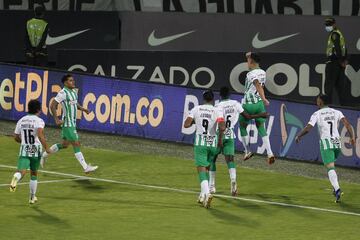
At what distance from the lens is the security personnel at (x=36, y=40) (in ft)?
103

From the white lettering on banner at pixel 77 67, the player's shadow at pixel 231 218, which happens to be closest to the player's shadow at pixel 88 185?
the player's shadow at pixel 231 218

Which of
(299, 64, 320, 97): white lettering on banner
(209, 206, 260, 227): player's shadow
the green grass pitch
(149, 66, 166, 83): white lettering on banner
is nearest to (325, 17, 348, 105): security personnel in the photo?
(299, 64, 320, 97): white lettering on banner

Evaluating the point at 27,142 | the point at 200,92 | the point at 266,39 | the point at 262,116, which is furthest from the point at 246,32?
the point at 27,142

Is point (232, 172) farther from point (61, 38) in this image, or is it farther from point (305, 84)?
point (61, 38)

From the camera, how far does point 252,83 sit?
922 inches

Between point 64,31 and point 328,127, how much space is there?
1471 cm

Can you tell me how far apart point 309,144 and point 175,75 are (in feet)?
21.0

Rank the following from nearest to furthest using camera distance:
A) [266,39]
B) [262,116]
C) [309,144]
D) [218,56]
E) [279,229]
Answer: [279,229], [262,116], [309,144], [218,56], [266,39]

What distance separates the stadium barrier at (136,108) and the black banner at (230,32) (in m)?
5.28

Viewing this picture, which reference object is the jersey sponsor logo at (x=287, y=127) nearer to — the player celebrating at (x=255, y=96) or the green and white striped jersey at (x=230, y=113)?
the player celebrating at (x=255, y=96)

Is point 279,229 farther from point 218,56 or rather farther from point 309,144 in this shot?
point 218,56

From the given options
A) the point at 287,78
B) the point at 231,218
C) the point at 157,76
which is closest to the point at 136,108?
the point at 157,76

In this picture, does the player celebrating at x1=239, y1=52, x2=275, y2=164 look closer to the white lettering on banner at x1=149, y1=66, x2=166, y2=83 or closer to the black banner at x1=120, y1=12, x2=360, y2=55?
the white lettering on banner at x1=149, y1=66, x2=166, y2=83

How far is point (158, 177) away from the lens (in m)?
24.3
